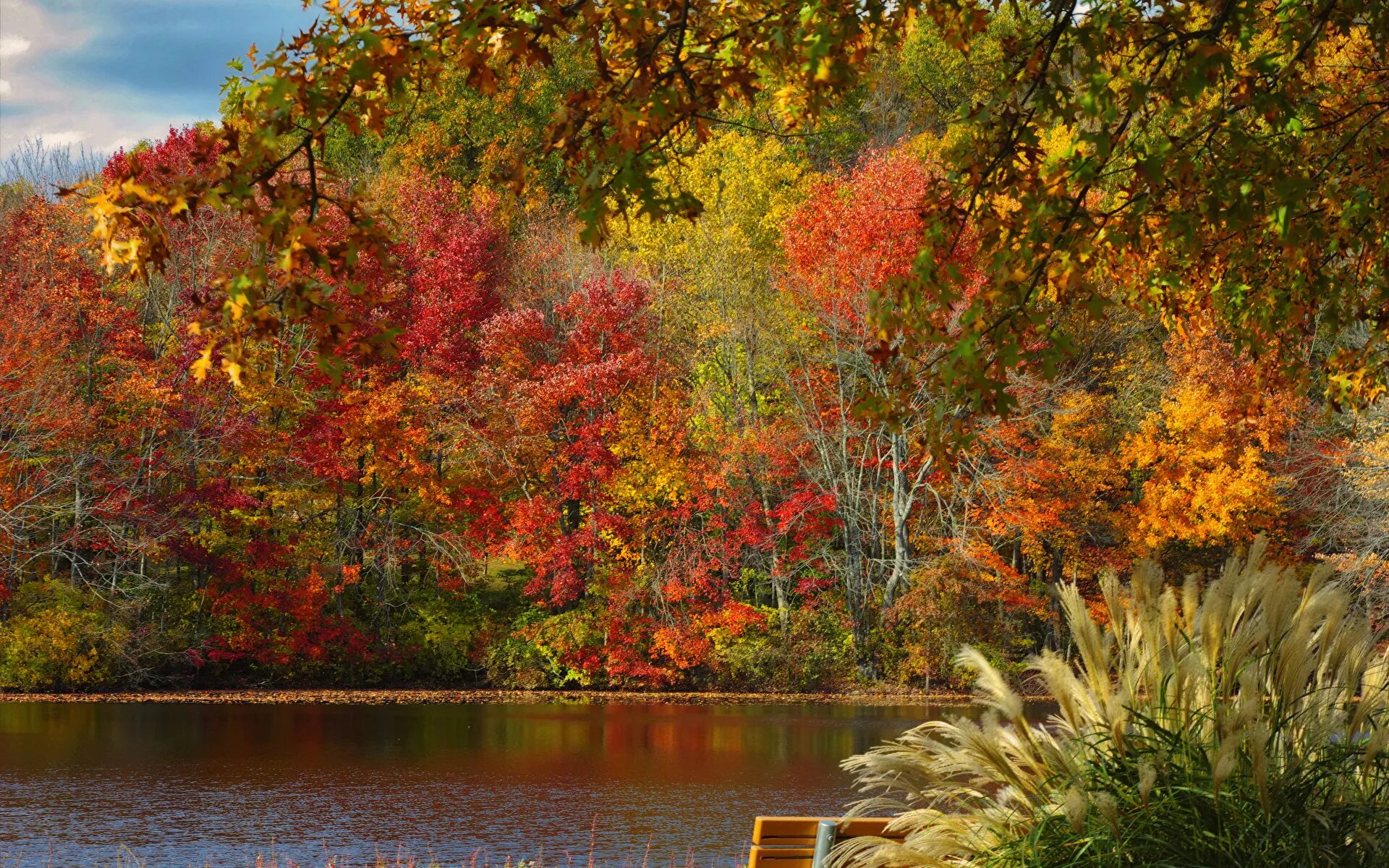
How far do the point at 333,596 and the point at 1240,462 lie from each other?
18.2 meters

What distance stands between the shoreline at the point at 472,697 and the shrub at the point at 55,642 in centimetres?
38

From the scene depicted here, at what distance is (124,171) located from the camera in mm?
4133

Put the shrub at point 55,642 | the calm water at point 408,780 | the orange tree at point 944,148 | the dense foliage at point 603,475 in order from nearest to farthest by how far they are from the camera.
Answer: the orange tree at point 944,148, the calm water at point 408,780, the shrub at point 55,642, the dense foliage at point 603,475

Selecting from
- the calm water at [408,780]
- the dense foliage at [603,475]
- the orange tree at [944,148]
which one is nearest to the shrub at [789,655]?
the dense foliage at [603,475]

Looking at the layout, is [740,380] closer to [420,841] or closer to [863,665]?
[863,665]

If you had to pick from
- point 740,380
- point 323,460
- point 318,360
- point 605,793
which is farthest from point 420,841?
point 740,380

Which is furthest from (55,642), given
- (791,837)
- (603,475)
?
(791,837)

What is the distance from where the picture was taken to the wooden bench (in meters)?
5.57

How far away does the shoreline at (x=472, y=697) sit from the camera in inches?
1011

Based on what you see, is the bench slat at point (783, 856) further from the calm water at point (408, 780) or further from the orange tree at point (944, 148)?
the calm water at point (408, 780)

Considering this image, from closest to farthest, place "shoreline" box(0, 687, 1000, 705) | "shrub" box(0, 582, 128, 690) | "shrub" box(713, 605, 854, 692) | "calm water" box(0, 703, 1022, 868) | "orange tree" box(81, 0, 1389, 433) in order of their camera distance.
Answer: "orange tree" box(81, 0, 1389, 433) < "calm water" box(0, 703, 1022, 868) < "shrub" box(0, 582, 128, 690) < "shoreline" box(0, 687, 1000, 705) < "shrub" box(713, 605, 854, 692)

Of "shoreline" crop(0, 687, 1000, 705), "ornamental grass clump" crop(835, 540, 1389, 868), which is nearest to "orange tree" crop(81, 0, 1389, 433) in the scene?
"ornamental grass clump" crop(835, 540, 1389, 868)

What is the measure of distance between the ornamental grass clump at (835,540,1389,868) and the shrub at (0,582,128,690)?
Result: 24.2 metres

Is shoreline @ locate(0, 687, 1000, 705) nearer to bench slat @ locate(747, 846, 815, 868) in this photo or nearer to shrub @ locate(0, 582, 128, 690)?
shrub @ locate(0, 582, 128, 690)
